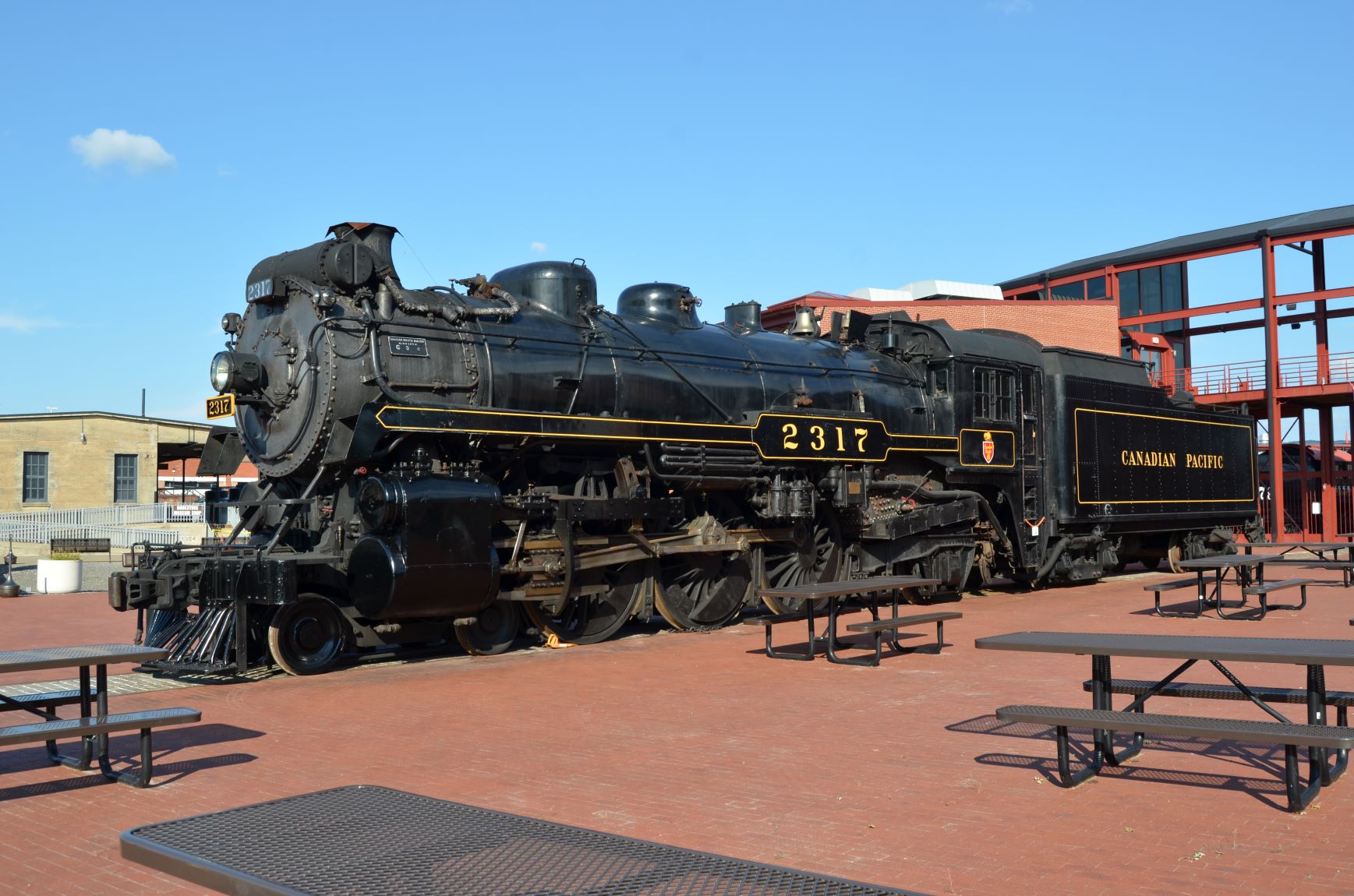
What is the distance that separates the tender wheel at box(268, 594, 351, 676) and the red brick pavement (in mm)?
269

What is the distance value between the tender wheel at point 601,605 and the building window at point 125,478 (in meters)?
30.3

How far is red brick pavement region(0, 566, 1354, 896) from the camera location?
496 centimetres

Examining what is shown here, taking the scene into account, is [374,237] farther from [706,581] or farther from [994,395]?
[994,395]

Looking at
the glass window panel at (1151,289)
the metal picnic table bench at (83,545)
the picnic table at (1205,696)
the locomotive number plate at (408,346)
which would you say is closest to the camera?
the picnic table at (1205,696)

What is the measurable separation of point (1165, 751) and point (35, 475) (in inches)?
1504

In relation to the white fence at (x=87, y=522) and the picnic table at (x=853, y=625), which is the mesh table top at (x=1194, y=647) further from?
the white fence at (x=87, y=522)

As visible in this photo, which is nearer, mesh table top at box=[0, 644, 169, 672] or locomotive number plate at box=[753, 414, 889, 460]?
mesh table top at box=[0, 644, 169, 672]

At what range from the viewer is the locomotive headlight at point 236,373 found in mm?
11227

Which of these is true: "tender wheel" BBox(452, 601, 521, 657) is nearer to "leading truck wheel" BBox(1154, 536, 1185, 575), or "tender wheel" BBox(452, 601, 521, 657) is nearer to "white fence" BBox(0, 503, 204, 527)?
"leading truck wheel" BBox(1154, 536, 1185, 575)

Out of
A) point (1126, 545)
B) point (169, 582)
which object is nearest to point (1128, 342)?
point (1126, 545)

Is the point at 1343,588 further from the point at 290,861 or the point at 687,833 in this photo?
the point at 290,861

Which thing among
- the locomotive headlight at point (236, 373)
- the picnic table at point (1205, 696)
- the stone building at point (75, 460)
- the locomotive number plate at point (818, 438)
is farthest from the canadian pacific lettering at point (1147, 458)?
the stone building at point (75, 460)

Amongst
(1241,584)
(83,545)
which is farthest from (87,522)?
(1241,584)

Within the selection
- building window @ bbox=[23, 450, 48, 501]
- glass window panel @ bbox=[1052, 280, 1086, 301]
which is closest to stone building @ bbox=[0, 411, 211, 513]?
building window @ bbox=[23, 450, 48, 501]
